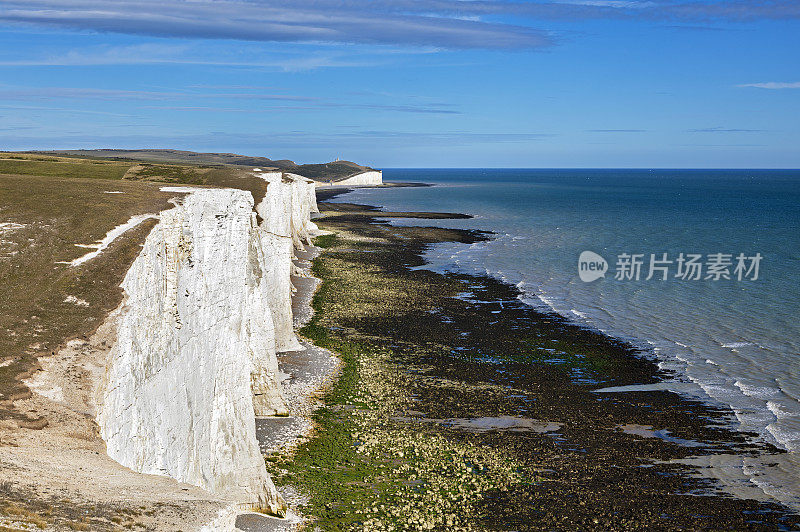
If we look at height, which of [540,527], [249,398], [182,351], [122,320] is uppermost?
[122,320]

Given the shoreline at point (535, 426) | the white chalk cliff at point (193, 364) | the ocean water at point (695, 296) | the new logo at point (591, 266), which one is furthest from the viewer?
the new logo at point (591, 266)

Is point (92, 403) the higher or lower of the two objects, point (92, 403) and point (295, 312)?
the higher

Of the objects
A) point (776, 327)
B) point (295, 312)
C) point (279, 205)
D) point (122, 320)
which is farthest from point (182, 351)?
point (279, 205)

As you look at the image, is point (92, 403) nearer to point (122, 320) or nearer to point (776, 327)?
point (122, 320)

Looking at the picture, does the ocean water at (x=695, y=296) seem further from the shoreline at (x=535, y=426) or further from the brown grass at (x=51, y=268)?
the brown grass at (x=51, y=268)

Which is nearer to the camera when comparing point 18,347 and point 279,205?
point 18,347

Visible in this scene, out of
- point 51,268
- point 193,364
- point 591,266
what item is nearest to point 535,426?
point 193,364

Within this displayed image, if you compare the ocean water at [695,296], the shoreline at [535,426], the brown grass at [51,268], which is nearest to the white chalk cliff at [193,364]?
the brown grass at [51,268]
